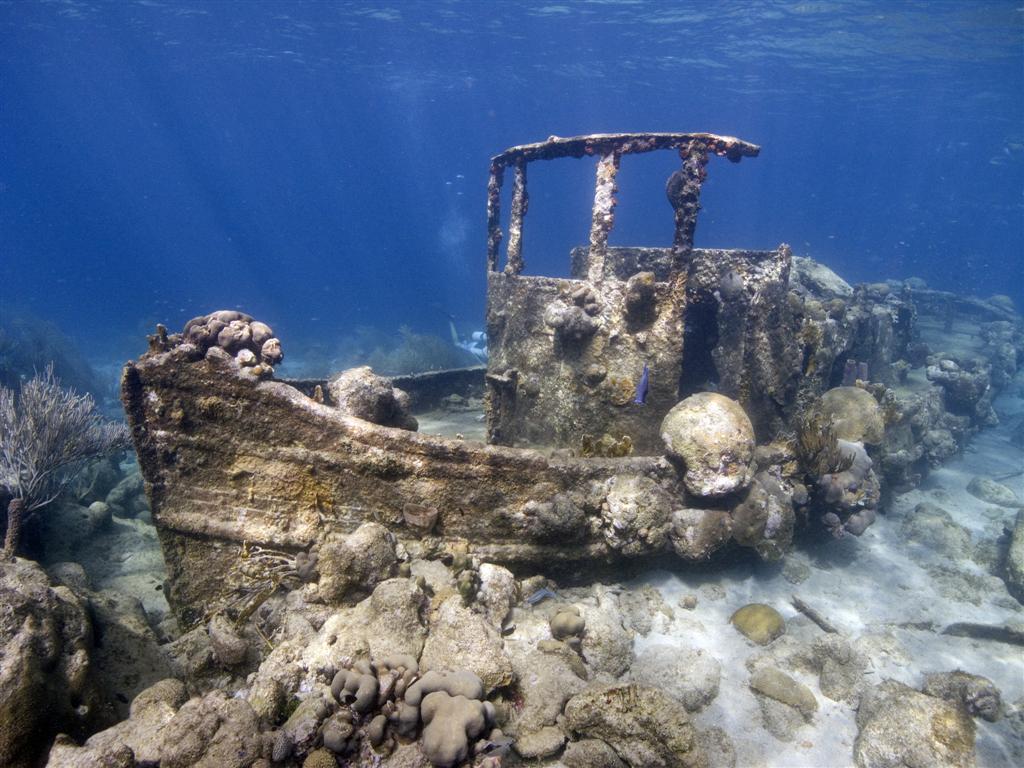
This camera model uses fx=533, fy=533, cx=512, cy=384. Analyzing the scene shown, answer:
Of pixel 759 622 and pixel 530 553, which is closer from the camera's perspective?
pixel 530 553

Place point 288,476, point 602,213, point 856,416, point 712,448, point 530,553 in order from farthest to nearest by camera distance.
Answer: point 856,416, point 602,213, point 712,448, point 530,553, point 288,476

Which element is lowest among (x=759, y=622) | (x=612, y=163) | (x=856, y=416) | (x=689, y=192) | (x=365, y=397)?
(x=759, y=622)

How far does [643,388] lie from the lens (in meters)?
6.58

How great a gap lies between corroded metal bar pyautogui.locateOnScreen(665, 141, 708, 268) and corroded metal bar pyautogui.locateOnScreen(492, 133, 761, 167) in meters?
0.12

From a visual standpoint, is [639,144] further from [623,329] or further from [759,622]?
[759,622]

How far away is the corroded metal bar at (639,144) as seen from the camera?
649cm

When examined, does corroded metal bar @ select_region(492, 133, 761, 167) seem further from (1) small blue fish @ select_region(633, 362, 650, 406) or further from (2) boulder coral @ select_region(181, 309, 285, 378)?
(2) boulder coral @ select_region(181, 309, 285, 378)

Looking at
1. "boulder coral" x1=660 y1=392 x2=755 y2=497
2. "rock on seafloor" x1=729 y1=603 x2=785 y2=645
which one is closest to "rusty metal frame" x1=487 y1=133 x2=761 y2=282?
"boulder coral" x1=660 y1=392 x2=755 y2=497

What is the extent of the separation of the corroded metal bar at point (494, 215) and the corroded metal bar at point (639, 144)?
149cm

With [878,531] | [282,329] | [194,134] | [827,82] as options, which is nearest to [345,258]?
[194,134]

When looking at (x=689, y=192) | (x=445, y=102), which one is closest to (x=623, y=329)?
(x=689, y=192)

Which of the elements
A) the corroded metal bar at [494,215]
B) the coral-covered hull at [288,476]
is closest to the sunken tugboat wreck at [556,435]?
the coral-covered hull at [288,476]

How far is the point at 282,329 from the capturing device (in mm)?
39344

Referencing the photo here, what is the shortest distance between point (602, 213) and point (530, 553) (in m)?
4.53
